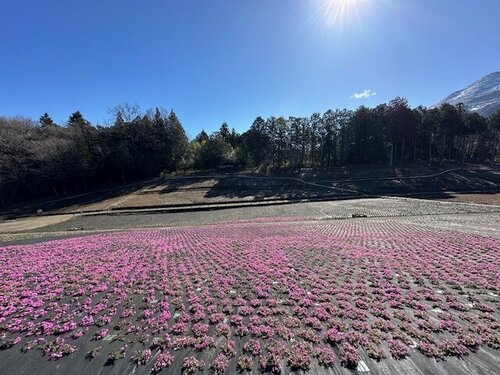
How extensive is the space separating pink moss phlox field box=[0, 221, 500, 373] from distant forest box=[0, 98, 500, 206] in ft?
168

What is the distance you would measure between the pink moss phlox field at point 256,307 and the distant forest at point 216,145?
51289 millimetres

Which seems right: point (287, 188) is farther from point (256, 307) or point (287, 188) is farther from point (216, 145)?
point (256, 307)

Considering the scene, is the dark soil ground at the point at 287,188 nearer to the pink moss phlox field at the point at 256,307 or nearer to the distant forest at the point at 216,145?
the distant forest at the point at 216,145

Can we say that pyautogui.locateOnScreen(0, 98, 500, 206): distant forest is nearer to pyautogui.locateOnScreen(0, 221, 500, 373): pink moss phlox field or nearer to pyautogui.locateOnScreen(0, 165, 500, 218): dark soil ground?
pyautogui.locateOnScreen(0, 165, 500, 218): dark soil ground

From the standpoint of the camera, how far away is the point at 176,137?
6675cm

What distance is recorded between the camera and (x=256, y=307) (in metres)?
6.25

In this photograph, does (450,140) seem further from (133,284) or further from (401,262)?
(133,284)

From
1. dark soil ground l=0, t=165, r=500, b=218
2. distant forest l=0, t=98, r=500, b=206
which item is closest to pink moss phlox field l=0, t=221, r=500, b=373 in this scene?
dark soil ground l=0, t=165, r=500, b=218

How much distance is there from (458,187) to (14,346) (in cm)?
6061

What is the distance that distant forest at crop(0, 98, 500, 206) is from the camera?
50.6 metres

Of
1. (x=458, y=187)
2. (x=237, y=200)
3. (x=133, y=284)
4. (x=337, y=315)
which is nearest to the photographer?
(x=337, y=315)

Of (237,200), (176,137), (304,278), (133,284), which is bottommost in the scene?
(237,200)

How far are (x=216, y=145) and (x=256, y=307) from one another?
66.6m

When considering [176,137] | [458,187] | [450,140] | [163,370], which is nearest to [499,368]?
[163,370]
